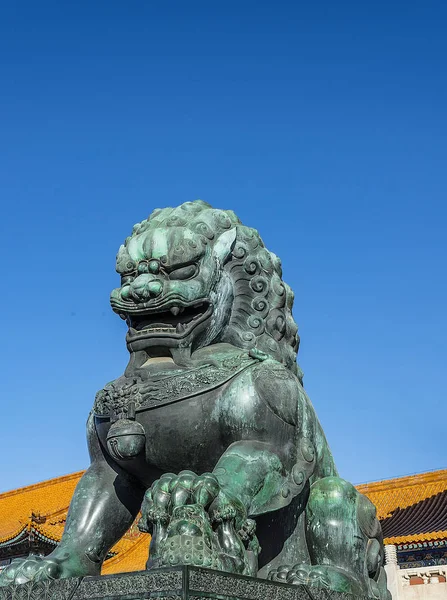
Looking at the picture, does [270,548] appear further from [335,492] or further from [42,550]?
[42,550]

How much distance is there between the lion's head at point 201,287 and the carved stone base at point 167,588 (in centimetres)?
121

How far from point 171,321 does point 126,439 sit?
625 mm

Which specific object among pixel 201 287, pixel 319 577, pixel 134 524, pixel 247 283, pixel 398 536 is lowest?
pixel 319 577

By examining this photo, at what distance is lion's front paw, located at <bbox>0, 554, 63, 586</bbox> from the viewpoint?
3746 millimetres

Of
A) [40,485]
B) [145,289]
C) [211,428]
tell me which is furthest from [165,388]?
[40,485]

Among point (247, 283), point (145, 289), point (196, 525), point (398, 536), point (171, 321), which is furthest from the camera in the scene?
point (398, 536)

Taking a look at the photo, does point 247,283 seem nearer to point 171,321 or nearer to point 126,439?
point 171,321

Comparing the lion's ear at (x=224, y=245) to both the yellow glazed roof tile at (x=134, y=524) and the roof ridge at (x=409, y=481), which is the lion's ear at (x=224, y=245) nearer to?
the yellow glazed roof tile at (x=134, y=524)

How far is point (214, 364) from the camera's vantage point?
4.04 metres

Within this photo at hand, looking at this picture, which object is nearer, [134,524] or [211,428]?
[211,428]

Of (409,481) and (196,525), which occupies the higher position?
(409,481)

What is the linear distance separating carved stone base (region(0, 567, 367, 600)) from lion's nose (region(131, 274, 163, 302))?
4.34 ft

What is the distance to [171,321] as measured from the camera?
4145 mm

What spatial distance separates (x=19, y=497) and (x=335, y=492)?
33.8 meters
